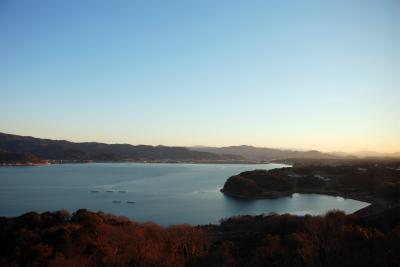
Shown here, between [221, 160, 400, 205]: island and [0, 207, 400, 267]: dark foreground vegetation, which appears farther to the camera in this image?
[221, 160, 400, 205]: island

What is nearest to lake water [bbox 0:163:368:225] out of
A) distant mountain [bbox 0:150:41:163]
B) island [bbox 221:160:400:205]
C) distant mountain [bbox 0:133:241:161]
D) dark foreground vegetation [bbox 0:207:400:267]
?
island [bbox 221:160:400:205]

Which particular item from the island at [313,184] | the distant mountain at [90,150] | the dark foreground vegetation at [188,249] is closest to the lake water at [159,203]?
the island at [313,184]

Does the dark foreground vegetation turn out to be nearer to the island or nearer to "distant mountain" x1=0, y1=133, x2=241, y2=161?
the island

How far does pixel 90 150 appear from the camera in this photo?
304ft

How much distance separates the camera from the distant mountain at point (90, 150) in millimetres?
82688

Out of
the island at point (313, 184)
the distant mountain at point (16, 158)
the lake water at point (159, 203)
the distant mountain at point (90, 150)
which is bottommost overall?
the lake water at point (159, 203)

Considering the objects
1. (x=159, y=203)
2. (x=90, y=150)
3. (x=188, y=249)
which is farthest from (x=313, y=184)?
(x=90, y=150)

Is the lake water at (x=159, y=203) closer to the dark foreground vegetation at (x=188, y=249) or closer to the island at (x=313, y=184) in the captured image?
the island at (x=313, y=184)

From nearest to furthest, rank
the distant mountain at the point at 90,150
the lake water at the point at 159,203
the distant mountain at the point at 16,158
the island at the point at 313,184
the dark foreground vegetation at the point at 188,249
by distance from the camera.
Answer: the dark foreground vegetation at the point at 188,249 → the lake water at the point at 159,203 → the island at the point at 313,184 → the distant mountain at the point at 16,158 → the distant mountain at the point at 90,150

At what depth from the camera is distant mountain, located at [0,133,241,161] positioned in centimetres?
8269

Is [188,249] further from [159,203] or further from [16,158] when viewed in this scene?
Result: [16,158]

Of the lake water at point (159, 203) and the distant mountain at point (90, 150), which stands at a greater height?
the distant mountain at point (90, 150)

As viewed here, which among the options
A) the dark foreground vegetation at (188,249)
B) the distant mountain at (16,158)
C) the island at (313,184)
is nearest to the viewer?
the dark foreground vegetation at (188,249)

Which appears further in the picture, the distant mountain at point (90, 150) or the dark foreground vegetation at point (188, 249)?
the distant mountain at point (90, 150)
